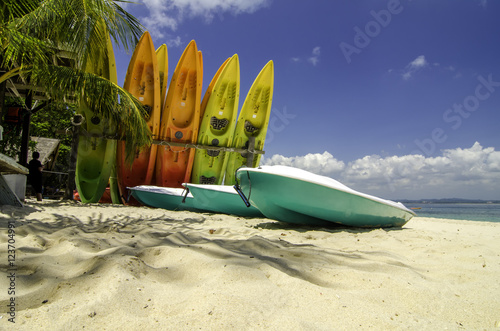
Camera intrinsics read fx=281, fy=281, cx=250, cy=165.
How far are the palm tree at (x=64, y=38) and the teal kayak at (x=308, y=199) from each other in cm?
328

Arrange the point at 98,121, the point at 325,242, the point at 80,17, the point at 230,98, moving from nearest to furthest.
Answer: the point at 325,242
the point at 80,17
the point at 98,121
the point at 230,98

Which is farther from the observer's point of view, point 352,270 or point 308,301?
point 352,270

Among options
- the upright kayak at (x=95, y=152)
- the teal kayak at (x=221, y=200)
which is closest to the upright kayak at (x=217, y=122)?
the upright kayak at (x=95, y=152)

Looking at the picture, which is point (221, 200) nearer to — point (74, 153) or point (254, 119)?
point (74, 153)

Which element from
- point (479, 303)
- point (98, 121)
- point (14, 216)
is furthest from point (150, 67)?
point (479, 303)

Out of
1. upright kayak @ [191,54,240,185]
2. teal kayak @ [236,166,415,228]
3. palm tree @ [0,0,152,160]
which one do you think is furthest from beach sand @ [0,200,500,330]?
upright kayak @ [191,54,240,185]

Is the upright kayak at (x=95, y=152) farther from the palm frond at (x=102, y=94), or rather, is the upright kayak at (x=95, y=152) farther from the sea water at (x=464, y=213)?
the sea water at (x=464, y=213)

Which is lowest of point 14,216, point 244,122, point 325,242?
point 14,216

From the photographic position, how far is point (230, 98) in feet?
26.3

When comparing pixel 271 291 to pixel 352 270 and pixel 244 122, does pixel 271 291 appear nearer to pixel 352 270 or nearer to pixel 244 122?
pixel 352 270

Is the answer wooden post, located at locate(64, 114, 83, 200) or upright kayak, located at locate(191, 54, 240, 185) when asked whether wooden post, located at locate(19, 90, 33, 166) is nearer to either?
wooden post, located at locate(64, 114, 83, 200)

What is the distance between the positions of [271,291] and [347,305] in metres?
0.28

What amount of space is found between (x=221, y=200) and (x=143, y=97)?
Answer: 4160 millimetres

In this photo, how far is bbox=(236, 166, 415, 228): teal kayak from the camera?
3023mm
